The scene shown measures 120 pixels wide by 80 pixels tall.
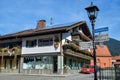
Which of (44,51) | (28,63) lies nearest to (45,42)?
(44,51)

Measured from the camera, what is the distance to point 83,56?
39562 millimetres

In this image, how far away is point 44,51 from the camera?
33688 mm

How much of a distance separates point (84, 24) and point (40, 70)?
11.7 metres

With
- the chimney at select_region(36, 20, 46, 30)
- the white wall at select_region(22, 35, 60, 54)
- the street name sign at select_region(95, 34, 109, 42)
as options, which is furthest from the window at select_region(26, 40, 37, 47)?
the street name sign at select_region(95, 34, 109, 42)

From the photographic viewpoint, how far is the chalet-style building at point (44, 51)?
32469 mm

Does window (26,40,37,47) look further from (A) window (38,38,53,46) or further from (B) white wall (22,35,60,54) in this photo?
(A) window (38,38,53,46)

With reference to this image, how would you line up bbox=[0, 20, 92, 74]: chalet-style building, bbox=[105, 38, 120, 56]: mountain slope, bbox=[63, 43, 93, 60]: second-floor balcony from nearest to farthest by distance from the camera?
bbox=[63, 43, 93, 60]: second-floor balcony
bbox=[0, 20, 92, 74]: chalet-style building
bbox=[105, 38, 120, 56]: mountain slope

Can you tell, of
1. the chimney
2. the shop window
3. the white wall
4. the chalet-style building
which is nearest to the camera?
the chalet-style building

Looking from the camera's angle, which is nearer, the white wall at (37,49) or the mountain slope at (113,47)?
the white wall at (37,49)

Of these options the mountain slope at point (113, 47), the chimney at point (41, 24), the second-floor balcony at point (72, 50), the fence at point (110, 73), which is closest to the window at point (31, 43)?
the second-floor balcony at point (72, 50)

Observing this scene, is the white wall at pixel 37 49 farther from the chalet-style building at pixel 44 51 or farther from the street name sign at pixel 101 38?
the street name sign at pixel 101 38

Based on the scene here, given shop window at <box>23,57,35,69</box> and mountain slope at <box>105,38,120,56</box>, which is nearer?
shop window at <box>23,57,35,69</box>

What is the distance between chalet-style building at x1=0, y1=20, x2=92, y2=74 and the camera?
32469 millimetres

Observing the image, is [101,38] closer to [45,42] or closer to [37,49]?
[45,42]
